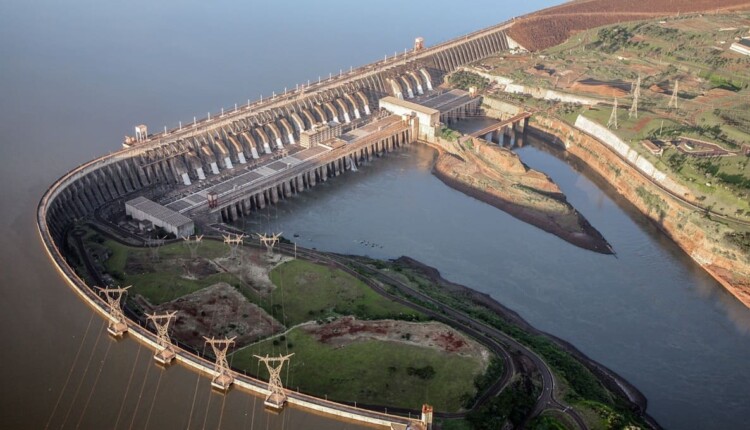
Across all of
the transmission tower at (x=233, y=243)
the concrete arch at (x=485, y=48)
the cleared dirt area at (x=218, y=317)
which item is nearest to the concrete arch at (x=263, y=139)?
the transmission tower at (x=233, y=243)

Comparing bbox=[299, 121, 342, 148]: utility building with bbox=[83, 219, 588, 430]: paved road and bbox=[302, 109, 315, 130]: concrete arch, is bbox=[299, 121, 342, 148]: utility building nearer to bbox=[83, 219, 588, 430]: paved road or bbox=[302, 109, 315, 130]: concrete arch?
bbox=[302, 109, 315, 130]: concrete arch

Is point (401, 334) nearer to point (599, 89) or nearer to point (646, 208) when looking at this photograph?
point (646, 208)

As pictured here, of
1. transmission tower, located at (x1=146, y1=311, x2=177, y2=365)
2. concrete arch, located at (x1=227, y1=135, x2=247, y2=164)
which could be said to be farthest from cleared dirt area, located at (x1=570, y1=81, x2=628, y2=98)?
transmission tower, located at (x1=146, y1=311, x2=177, y2=365)

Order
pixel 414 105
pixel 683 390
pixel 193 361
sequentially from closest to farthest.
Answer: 1. pixel 193 361
2. pixel 683 390
3. pixel 414 105

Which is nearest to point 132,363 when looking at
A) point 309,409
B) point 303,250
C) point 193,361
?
point 193,361

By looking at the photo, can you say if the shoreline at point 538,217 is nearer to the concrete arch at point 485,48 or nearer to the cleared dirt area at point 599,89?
the cleared dirt area at point 599,89

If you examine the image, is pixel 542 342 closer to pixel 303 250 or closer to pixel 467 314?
pixel 467 314

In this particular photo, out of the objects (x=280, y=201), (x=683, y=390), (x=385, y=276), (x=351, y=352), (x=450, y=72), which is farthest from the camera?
(x=450, y=72)
